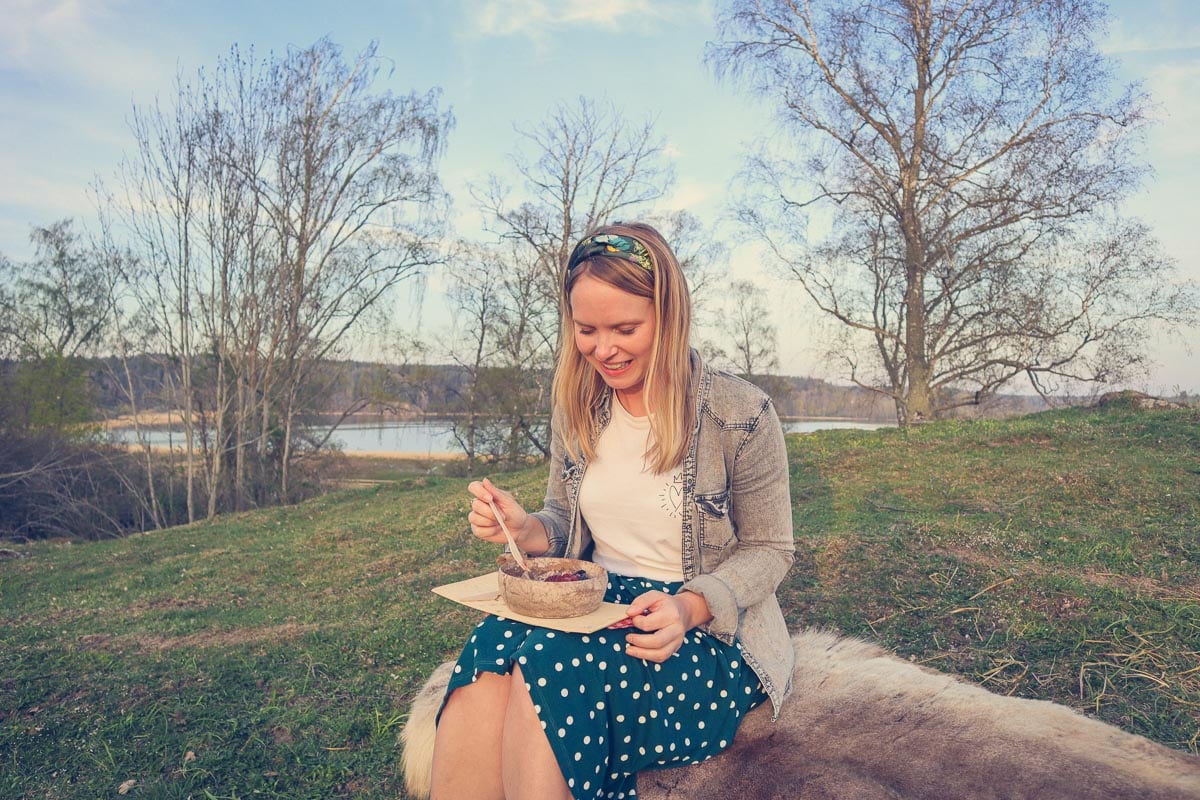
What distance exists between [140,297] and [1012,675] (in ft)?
61.9

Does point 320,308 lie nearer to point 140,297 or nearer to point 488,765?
point 140,297

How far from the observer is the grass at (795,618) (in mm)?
3000

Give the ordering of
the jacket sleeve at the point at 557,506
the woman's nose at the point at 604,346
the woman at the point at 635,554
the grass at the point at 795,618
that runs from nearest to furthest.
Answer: the woman at the point at 635,554 → the woman's nose at the point at 604,346 → the jacket sleeve at the point at 557,506 → the grass at the point at 795,618

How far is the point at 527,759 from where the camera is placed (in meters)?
1.77

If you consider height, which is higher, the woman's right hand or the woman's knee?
the woman's right hand

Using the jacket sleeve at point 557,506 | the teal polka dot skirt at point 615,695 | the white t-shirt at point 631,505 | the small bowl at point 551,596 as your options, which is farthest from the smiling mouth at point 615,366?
the teal polka dot skirt at point 615,695

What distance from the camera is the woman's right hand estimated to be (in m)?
2.40

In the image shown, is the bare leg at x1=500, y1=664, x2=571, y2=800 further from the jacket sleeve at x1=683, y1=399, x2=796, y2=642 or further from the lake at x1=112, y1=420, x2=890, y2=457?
the lake at x1=112, y1=420, x2=890, y2=457

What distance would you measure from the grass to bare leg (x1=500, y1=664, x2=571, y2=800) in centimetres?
128

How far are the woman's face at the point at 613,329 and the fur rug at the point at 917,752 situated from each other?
105 centimetres

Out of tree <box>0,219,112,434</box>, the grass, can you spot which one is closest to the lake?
tree <box>0,219,112,434</box>

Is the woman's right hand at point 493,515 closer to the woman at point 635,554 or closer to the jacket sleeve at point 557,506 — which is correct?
the woman at point 635,554

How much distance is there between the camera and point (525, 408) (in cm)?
2558

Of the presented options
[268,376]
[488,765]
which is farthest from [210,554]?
[268,376]
